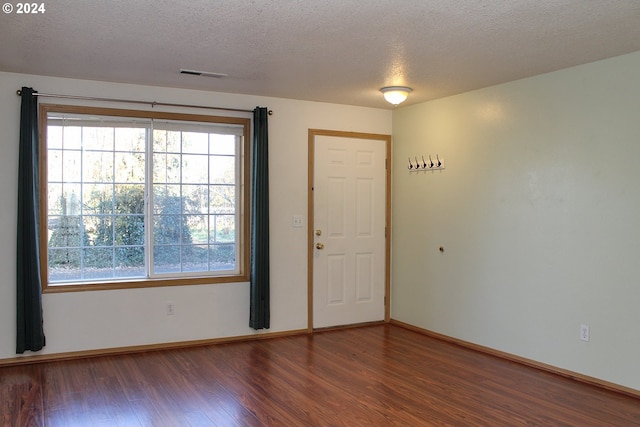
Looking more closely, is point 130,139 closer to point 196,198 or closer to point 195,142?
point 195,142

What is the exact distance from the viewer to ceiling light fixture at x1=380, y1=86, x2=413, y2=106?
4.87 metres

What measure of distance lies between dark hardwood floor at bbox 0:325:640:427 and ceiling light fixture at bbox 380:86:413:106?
92.4 inches

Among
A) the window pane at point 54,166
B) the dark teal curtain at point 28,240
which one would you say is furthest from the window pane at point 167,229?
the dark teal curtain at point 28,240

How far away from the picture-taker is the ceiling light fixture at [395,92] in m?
4.87

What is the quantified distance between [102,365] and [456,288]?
330 cm

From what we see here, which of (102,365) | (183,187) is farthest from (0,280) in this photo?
(183,187)

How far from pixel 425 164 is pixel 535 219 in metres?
1.48

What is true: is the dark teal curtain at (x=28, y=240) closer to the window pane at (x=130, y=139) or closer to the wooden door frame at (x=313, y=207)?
the window pane at (x=130, y=139)

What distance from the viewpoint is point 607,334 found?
392 cm

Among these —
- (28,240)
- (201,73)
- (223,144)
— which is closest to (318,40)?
(201,73)

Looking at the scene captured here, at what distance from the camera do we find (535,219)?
448 cm

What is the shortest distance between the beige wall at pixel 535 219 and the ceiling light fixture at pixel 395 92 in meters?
0.63

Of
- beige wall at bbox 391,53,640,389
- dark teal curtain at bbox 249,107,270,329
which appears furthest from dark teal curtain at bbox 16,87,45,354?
beige wall at bbox 391,53,640,389

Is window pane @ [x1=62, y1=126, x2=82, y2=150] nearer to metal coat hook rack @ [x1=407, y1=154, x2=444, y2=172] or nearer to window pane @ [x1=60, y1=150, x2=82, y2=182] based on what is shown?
window pane @ [x1=60, y1=150, x2=82, y2=182]
